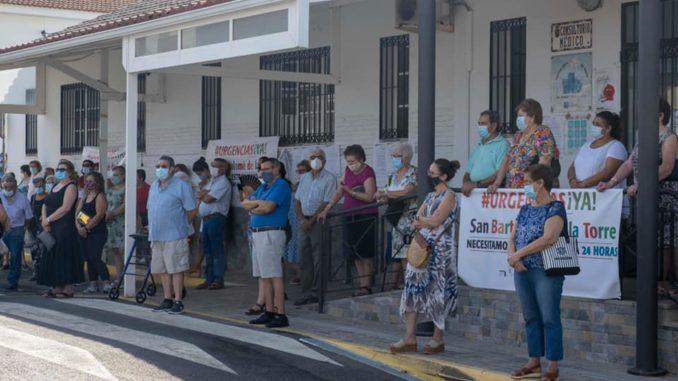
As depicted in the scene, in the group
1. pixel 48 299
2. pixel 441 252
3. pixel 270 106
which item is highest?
pixel 270 106

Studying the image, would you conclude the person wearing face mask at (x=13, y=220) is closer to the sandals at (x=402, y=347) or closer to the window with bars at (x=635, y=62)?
the sandals at (x=402, y=347)

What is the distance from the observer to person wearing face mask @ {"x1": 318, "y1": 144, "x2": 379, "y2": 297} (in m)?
13.5

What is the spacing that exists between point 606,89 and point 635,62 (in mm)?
488

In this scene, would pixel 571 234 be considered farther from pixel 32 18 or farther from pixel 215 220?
pixel 32 18

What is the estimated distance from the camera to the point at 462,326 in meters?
11.8

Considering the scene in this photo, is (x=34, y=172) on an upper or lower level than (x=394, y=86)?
lower

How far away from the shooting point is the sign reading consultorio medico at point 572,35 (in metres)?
13.6

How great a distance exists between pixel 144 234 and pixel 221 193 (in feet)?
5.99

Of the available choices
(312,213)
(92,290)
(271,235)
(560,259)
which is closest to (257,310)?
(271,235)

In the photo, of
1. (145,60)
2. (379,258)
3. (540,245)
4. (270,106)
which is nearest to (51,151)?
(270,106)

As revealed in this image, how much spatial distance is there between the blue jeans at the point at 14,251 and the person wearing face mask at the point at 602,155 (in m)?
9.09

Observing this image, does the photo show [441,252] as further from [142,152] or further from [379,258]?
[142,152]

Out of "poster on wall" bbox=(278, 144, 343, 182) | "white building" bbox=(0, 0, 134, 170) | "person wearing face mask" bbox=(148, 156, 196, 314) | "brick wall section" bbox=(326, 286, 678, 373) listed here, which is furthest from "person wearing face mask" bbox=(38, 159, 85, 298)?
"white building" bbox=(0, 0, 134, 170)

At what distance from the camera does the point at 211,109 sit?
20.0 meters
